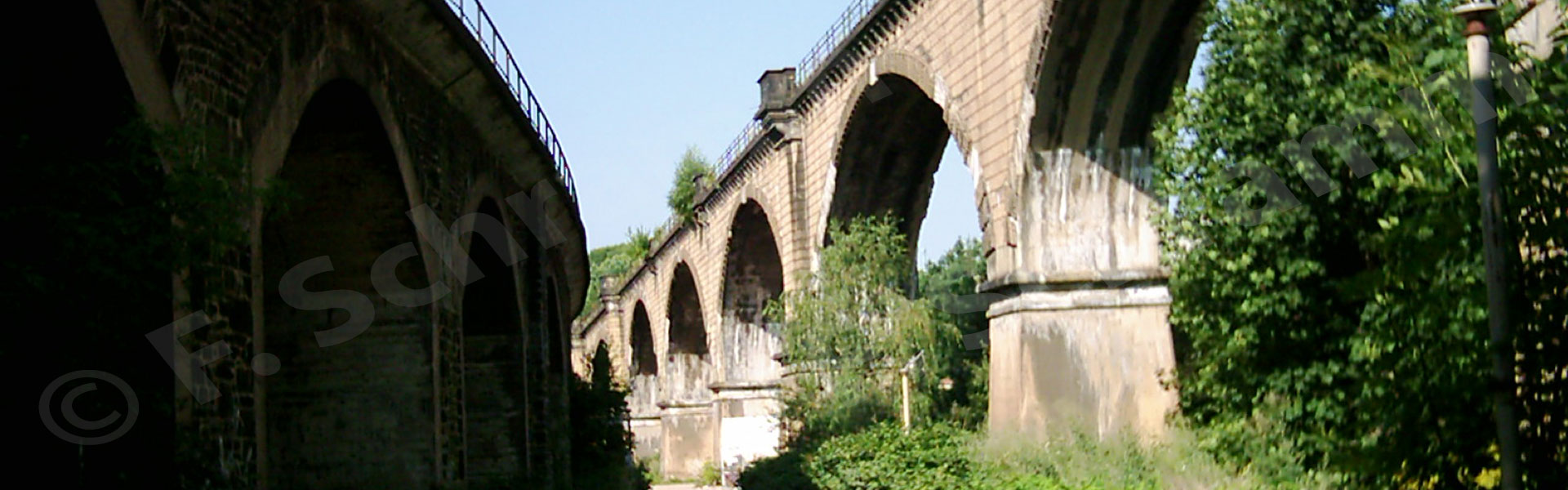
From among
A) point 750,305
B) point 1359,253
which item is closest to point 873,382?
point 750,305

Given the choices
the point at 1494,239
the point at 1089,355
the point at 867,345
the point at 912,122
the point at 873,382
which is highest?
the point at 912,122

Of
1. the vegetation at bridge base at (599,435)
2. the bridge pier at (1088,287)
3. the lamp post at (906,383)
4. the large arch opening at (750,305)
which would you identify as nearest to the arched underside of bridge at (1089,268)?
the bridge pier at (1088,287)

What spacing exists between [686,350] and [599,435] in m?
20.9

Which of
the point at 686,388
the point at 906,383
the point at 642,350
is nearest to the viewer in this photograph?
the point at 906,383

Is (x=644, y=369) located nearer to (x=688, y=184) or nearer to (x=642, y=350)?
(x=642, y=350)

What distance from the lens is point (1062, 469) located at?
1789 centimetres

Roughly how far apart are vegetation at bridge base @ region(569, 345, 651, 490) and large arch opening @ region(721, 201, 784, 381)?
30.5ft

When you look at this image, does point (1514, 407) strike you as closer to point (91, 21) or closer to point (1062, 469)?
point (91, 21)

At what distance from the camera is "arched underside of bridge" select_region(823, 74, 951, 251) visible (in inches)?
1051

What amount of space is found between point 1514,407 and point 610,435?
20.7 meters

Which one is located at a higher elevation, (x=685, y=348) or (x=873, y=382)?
(x=685, y=348)

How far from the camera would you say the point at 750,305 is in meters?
38.5

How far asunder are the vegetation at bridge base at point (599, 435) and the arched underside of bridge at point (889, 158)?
4.41 meters

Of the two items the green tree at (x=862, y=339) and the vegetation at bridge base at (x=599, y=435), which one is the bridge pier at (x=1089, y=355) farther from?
the vegetation at bridge base at (x=599, y=435)
